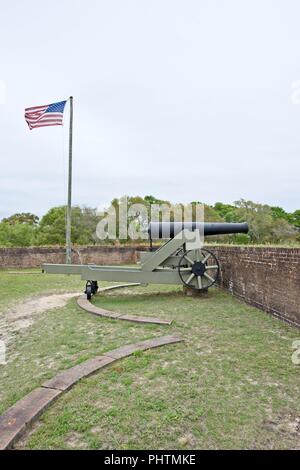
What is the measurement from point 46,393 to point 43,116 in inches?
427

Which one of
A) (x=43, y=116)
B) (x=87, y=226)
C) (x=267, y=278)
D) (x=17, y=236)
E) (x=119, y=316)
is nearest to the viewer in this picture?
(x=119, y=316)

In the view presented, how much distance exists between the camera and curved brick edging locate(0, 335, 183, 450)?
7.14ft

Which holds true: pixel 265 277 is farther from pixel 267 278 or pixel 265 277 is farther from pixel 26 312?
pixel 26 312

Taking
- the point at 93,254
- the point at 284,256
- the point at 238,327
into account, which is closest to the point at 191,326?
the point at 238,327

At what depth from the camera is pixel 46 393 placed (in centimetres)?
265

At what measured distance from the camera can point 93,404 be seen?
99.0 inches

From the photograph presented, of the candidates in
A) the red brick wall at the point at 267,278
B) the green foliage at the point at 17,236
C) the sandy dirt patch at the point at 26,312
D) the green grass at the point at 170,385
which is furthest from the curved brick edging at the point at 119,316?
the green foliage at the point at 17,236

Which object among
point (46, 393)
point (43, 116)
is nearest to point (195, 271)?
point (46, 393)

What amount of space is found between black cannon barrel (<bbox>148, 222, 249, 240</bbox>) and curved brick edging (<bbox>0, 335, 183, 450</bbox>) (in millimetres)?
3316

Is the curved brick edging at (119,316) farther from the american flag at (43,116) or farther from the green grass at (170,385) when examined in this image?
the american flag at (43,116)

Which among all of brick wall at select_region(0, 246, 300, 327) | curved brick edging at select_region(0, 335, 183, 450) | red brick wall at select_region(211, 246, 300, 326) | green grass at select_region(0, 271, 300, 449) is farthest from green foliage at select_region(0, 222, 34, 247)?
curved brick edging at select_region(0, 335, 183, 450)

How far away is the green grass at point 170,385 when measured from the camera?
6.99 ft
